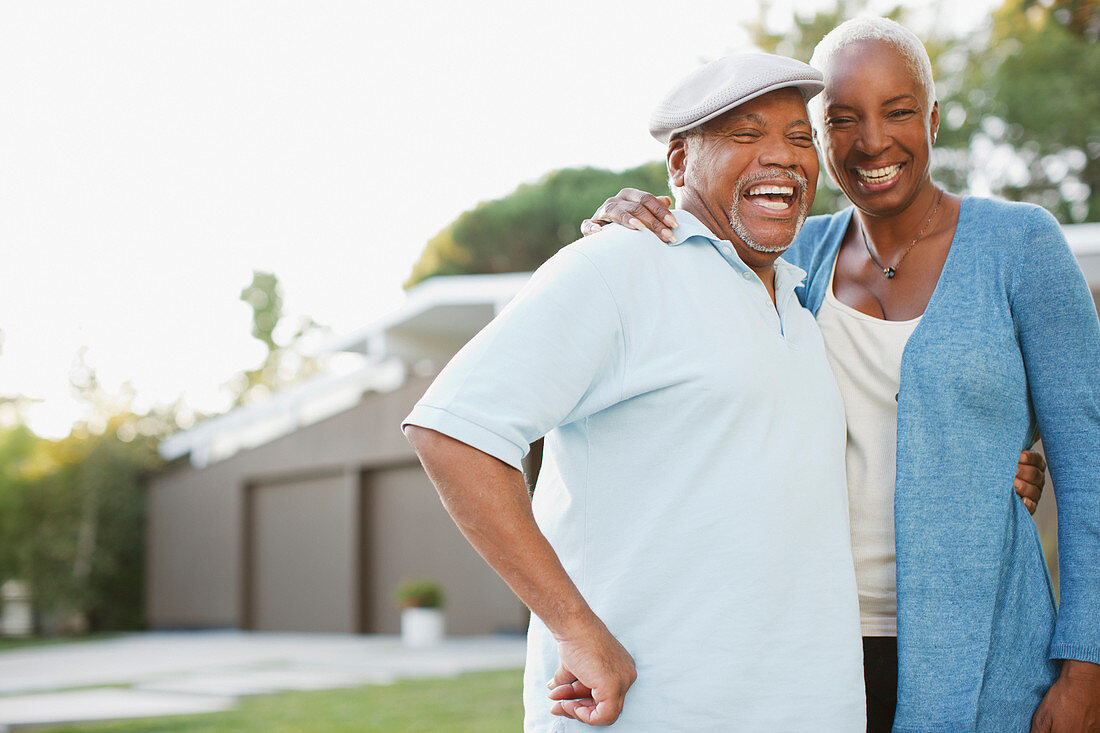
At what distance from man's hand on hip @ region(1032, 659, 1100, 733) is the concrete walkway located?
7150mm

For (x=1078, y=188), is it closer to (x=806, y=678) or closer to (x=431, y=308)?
(x=431, y=308)

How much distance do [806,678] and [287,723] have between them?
612 cm

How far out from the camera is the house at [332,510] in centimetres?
1559

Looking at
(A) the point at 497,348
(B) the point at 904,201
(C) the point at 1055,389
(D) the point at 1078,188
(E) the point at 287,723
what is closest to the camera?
(A) the point at 497,348

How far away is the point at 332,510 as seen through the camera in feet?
58.4

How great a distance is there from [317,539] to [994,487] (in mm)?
16961

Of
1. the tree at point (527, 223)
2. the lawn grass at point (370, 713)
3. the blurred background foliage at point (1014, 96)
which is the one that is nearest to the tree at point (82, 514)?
the tree at point (527, 223)

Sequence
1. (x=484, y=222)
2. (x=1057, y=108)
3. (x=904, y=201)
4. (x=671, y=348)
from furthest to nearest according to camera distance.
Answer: (x=484, y=222)
(x=1057, y=108)
(x=904, y=201)
(x=671, y=348)

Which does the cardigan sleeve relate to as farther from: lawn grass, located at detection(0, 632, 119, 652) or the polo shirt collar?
lawn grass, located at detection(0, 632, 119, 652)

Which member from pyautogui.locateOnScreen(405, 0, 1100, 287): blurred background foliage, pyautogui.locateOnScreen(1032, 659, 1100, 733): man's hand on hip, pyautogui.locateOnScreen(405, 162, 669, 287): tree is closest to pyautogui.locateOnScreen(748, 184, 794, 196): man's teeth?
pyautogui.locateOnScreen(1032, 659, 1100, 733): man's hand on hip

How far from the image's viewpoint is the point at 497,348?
1607 mm

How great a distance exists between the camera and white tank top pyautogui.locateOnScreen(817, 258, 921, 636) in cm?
206

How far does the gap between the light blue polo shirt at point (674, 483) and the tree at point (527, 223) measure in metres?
22.0

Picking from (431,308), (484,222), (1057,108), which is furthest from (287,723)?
(484,222)
